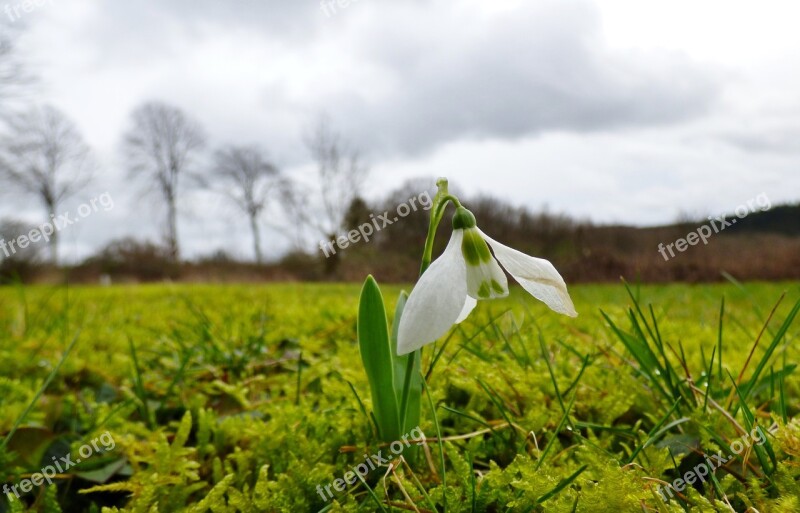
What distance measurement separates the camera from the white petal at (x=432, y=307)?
743mm

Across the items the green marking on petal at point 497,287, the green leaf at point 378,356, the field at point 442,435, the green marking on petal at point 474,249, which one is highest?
the green marking on petal at point 474,249

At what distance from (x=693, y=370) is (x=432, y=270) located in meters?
1.41

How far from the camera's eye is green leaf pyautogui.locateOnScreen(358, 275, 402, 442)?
0.98 meters

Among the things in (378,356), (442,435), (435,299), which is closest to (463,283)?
(435,299)

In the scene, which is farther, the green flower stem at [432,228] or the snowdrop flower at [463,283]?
the green flower stem at [432,228]

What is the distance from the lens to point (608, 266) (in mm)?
13578

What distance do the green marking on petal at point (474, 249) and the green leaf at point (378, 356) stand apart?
0.18 meters

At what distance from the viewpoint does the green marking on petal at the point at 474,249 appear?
89 centimetres

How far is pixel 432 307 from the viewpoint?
0.76m

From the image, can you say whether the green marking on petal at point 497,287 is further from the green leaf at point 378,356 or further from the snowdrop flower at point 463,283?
the green leaf at point 378,356

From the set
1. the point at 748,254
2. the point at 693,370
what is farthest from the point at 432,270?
the point at 748,254

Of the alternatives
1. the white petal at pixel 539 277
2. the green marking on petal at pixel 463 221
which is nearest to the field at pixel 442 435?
the white petal at pixel 539 277

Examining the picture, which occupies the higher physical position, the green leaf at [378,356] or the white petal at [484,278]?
the white petal at [484,278]

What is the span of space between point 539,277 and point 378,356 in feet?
1.23
